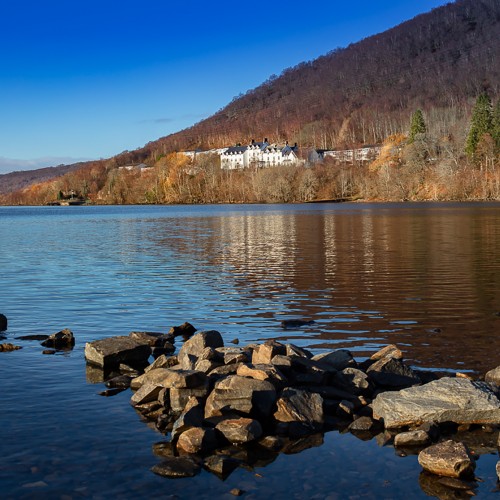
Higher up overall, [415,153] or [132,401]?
[415,153]

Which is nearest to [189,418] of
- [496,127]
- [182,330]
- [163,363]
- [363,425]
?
[363,425]

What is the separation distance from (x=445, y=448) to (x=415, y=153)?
157024mm

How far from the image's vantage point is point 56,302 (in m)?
27.0

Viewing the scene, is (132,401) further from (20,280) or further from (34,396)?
(20,280)

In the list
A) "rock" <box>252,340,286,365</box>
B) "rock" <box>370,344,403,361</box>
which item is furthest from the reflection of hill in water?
"rock" <box>252,340,286,365</box>

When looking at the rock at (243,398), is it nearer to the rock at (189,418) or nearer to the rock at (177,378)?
the rock at (189,418)

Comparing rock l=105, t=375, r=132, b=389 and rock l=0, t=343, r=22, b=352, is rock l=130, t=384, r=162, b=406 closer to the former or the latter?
rock l=105, t=375, r=132, b=389

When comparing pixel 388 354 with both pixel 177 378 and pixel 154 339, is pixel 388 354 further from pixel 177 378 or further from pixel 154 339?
pixel 154 339

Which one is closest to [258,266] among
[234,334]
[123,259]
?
[123,259]

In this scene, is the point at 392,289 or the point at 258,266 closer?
the point at 392,289

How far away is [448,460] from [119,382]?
26.2 ft

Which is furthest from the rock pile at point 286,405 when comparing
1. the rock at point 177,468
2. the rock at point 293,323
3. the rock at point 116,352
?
the rock at point 293,323

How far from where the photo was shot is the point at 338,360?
15086 mm

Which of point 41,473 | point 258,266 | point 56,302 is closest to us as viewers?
point 41,473
